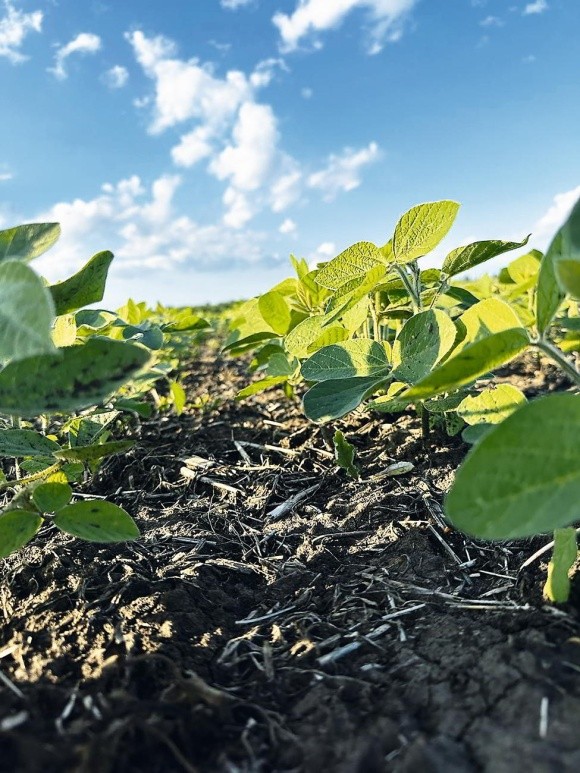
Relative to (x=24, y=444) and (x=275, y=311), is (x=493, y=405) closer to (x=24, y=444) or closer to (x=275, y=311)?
(x=24, y=444)

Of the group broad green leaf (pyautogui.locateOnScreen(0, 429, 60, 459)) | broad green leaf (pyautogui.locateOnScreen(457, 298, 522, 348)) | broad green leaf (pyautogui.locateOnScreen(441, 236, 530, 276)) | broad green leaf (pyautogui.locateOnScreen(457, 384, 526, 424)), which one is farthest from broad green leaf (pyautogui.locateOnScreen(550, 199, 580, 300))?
broad green leaf (pyautogui.locateOnScreen(0, 429, 60, 459))

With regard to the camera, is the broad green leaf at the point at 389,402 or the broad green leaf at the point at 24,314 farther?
the broad green leaf at the point at 389,402

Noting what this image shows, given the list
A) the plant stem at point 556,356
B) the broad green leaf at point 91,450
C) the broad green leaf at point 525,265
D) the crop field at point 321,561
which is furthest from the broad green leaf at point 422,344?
the broad green leaf at point 525,265

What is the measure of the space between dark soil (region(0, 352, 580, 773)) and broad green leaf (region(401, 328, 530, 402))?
18.4 inches

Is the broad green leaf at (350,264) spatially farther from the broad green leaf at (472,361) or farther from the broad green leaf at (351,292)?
the broad green leaf at (472,361)

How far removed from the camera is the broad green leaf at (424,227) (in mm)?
1561

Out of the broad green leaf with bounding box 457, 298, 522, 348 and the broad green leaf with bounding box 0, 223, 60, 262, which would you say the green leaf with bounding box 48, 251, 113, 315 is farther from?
the broad green leaf with bounding box 457, 298, 522, 348

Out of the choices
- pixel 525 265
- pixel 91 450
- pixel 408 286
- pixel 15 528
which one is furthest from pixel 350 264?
pixel 525 265

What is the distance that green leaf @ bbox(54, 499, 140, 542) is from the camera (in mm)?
1188

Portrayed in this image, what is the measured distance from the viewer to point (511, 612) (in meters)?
1.24

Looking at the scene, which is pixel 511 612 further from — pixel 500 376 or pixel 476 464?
pixel 500 376

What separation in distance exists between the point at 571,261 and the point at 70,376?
755mm

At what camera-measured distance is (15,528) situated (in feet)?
3.95

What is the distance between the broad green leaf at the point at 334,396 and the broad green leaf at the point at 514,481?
759 millimetres
